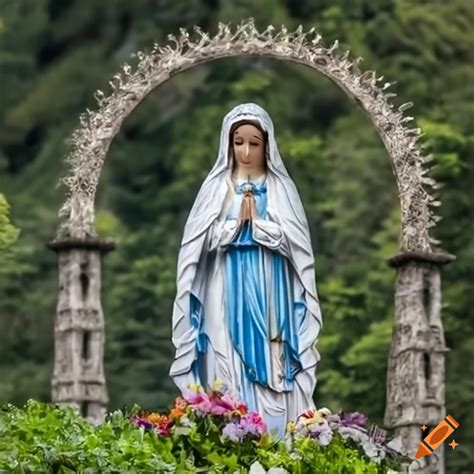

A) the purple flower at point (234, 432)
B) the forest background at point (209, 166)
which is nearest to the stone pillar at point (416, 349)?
the purple flower at point (234, 432)

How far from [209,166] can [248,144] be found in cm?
1501

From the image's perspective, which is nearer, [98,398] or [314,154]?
[98,398]

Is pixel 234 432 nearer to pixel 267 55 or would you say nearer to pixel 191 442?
pixel 191 442

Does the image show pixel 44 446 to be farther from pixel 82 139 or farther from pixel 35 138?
pixel 35 138

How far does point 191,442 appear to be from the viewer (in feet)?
48.3

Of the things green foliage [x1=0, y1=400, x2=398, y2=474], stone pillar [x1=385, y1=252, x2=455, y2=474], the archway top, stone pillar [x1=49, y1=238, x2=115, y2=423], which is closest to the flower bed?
green foliage [x1=0, y1=400, x2=398, y2=474]

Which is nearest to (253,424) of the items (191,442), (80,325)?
(191,442)

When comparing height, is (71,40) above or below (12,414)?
above

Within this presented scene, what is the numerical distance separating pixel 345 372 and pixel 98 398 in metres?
9.51

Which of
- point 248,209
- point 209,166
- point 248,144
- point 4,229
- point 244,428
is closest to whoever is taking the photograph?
point 244,428

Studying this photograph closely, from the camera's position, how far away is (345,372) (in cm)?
2819

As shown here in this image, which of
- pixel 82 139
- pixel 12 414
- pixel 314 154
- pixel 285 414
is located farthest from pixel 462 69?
pixel 12 414

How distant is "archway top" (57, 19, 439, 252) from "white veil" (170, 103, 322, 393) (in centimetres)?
136

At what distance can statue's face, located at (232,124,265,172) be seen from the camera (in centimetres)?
1734
